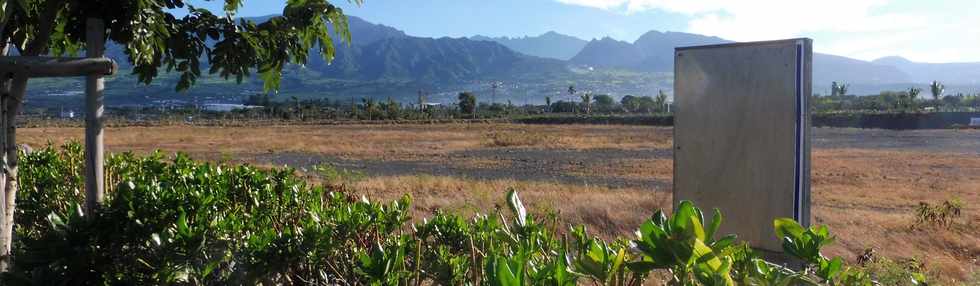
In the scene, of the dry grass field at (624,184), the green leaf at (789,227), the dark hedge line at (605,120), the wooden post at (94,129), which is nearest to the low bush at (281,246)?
the green leaf at (789,227)

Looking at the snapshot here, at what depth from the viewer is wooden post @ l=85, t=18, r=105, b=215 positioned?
128 inches

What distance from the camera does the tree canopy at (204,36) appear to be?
11.0 feet

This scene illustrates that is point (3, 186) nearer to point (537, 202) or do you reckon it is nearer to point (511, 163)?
point (537, 202)

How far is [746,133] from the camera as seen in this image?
110 inches

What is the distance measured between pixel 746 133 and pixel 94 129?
2.71 metres

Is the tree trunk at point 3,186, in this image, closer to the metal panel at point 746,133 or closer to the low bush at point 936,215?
the metal panel at point 746,133

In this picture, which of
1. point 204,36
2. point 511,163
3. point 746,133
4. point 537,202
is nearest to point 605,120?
point 511,163

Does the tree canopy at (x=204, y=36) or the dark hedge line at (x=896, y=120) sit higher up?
the tree canopy at (x=204, y=36)

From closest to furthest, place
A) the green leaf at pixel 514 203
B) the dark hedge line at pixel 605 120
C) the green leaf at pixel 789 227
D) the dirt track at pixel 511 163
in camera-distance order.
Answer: the green leaf at pixel 789 227 < the green leaf at pixel 514 203 < the dirt track at pixel 511 163 < the dark hedge line at pixel 605 120

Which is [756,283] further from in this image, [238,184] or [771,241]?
[238,184]

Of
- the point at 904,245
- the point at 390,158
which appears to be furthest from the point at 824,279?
the point at 390,158

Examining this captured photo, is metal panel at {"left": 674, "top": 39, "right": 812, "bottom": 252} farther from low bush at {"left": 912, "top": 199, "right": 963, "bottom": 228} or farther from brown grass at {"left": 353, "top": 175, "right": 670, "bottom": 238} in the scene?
low bush at {"left": 912, "top": 199, "right": 963, "bottom": 228}

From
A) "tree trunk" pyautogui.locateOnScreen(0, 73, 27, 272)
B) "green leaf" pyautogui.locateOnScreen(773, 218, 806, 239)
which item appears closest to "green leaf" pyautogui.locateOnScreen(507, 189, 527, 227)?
"green leaf" pyautogui.locateOnScreen(773, 218, 806, 239)

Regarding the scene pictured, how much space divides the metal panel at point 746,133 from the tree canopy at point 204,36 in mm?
1647
